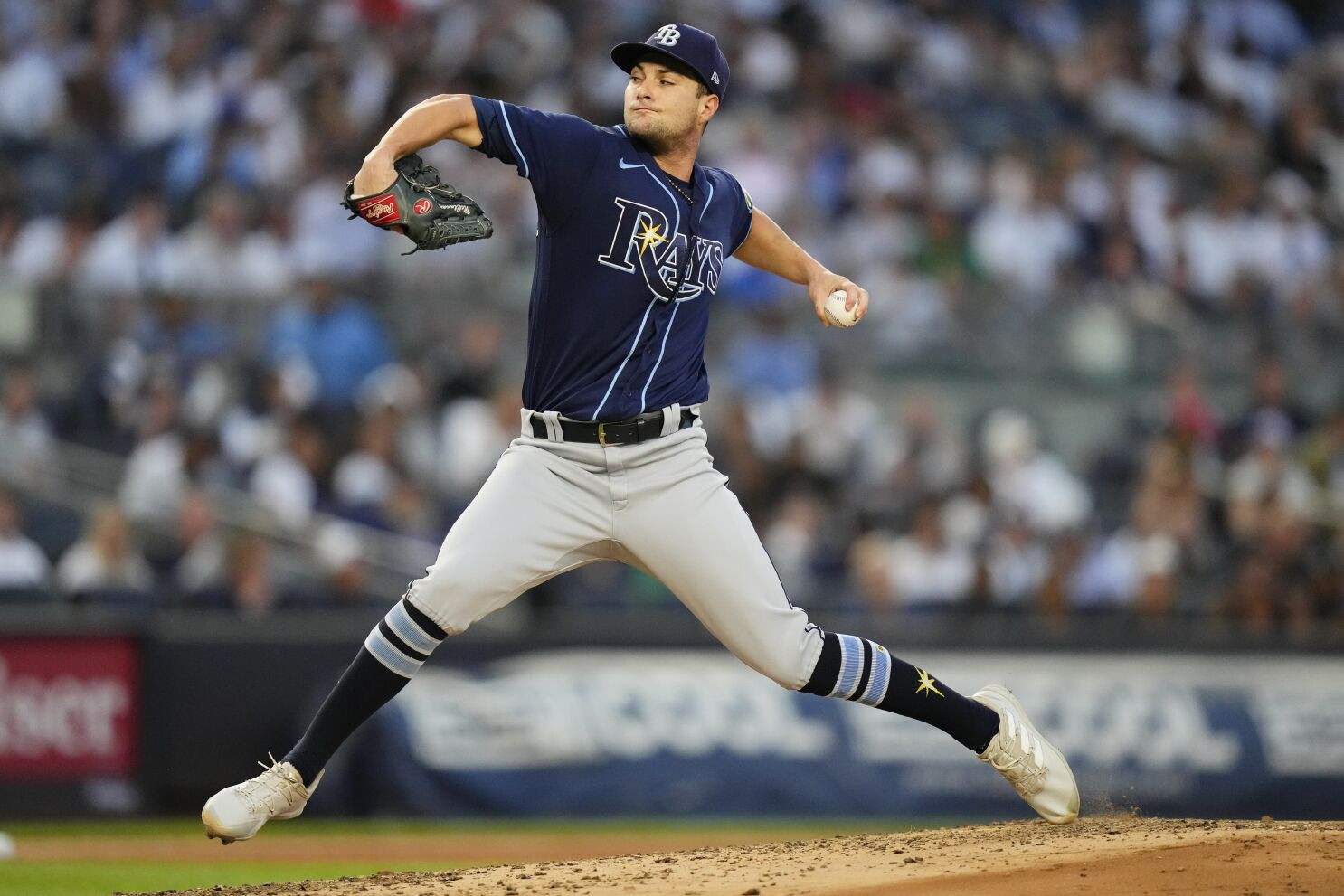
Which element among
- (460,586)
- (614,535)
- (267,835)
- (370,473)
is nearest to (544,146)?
(614,535)

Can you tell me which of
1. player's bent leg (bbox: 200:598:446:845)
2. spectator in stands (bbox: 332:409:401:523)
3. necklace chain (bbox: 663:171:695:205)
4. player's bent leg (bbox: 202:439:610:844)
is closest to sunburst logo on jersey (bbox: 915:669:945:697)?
player's bent leg (bbox: 202:439:610:844)

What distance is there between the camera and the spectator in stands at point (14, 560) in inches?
427

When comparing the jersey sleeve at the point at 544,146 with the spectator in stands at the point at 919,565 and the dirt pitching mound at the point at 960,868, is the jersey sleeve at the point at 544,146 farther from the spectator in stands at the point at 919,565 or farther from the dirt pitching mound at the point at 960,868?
the spectator in stands at the point at 919,565

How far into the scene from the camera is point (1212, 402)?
14.4 metres

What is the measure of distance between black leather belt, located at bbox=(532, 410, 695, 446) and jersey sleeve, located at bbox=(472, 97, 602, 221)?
610mm

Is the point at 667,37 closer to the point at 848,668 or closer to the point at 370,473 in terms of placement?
the point at 848,668

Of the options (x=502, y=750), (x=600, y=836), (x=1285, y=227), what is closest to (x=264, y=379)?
(x=502, y=750)

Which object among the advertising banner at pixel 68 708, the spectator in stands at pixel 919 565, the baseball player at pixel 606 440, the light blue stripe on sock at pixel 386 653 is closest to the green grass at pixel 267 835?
the advertising banner at pixel 68 708

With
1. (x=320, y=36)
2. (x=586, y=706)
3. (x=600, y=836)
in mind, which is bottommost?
(x=600, y=836)

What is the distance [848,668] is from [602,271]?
1.44m

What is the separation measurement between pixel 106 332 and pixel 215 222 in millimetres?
1305

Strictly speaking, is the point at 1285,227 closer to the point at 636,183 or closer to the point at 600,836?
the point at 600,836

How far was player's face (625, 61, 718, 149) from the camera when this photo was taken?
5.31m

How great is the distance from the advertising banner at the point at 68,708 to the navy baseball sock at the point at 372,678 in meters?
5.67
